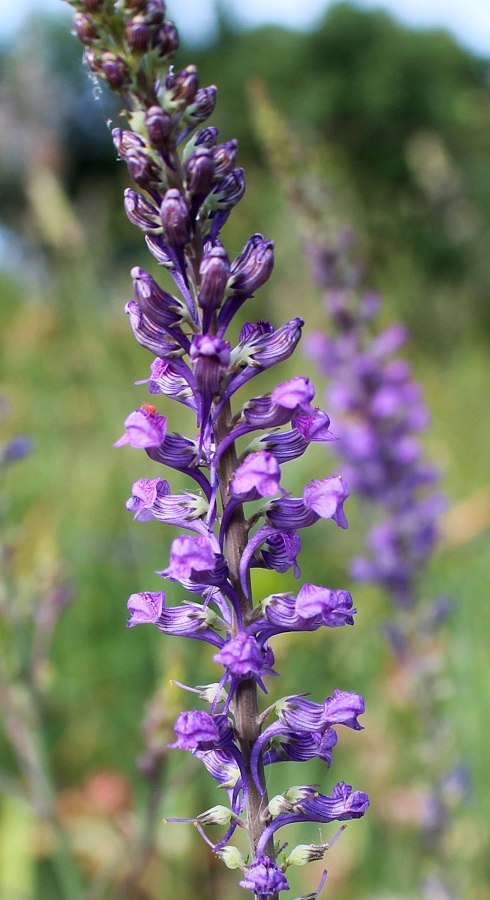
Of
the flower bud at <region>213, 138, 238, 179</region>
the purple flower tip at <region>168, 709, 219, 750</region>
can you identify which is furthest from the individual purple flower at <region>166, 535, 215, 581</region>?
the flower bud at <region>213, 138, 238, 179</region>

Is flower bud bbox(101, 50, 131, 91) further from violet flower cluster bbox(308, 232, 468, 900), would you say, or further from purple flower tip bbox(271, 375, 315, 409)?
violet flower cluster bbox(308, 232, 468, 900)

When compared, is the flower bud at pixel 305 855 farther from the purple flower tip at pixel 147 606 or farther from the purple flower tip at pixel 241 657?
the purple flower tip at pixel 147 606

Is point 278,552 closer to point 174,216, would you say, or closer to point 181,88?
point 174,216

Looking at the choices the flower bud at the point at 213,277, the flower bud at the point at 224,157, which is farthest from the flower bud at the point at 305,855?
the flower bud at the point at 224,157

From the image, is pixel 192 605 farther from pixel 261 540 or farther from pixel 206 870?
pixel 206 870

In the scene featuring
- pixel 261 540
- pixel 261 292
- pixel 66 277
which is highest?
pixel 261 292

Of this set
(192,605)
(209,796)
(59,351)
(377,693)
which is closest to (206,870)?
(209,796)
